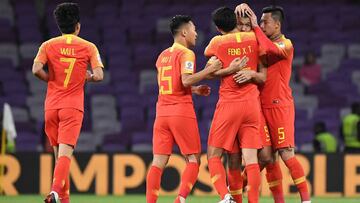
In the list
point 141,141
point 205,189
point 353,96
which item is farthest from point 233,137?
point 353,96

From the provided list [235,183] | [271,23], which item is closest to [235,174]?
[235,183]

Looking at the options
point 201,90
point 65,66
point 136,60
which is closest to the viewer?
point 65,66

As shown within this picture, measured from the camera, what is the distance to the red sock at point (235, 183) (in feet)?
33.0

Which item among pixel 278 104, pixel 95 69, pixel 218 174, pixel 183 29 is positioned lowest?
pixel 218 174

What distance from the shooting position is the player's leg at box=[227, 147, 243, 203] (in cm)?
1005

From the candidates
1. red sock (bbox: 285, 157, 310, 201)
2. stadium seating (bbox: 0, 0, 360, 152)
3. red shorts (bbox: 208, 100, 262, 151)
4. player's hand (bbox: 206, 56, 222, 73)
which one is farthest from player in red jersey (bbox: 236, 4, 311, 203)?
stadium seating (bbox: 0, 0, 360, 152)

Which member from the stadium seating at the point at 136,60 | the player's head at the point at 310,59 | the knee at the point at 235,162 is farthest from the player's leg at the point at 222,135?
the player's head at the point at 310,59

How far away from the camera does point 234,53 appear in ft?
32.2

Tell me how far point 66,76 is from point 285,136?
2.35 meters

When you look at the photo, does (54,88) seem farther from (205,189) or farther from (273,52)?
(205,189)

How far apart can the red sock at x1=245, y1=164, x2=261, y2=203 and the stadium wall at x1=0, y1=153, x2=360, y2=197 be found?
209 inches

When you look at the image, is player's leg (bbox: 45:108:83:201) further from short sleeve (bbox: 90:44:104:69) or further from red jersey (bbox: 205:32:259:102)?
red jersey (bbox: 205:32:259:102)

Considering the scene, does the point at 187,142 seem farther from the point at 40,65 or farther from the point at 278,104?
the point at 40,65

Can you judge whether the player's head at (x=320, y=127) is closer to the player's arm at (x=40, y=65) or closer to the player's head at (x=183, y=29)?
the player's head at (x=183, y=29)
